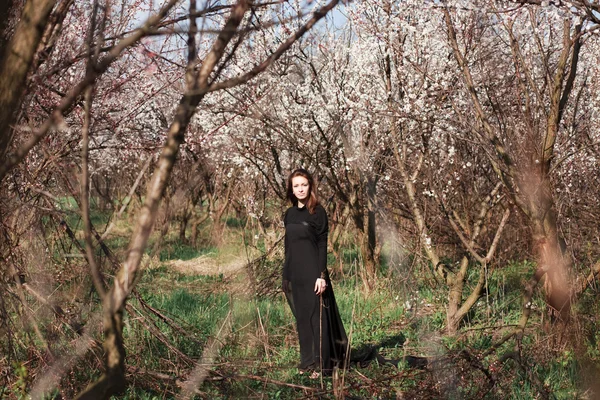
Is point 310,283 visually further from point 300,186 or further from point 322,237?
point 300,186

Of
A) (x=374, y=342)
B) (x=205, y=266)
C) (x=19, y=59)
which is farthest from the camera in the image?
(x=205, y=266)

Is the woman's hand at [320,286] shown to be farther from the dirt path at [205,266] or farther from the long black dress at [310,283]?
the dirt path at [205,266]

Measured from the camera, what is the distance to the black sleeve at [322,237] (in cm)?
566

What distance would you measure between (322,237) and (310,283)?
373mm

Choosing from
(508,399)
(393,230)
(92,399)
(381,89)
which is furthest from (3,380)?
(381,89)

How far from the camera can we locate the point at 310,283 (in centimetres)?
574

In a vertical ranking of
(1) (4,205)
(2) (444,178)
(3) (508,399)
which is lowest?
(3) (508,399)

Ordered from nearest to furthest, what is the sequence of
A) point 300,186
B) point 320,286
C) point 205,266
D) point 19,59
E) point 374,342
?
1. point 19,59
2. point 320,286
3. point 300,186
4. point 374,342
5. point 205,266

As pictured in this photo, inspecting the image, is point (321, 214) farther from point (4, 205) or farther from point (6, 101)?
point (6, 101)

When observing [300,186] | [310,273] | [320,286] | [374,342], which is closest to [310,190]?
[300,186]

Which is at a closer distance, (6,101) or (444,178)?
(6,101)

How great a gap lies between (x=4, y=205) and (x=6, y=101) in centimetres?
193

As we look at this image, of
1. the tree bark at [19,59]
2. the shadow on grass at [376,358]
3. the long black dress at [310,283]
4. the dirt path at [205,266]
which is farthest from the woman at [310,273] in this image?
the dirt path at [205,266]

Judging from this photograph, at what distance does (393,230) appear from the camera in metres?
9.42
